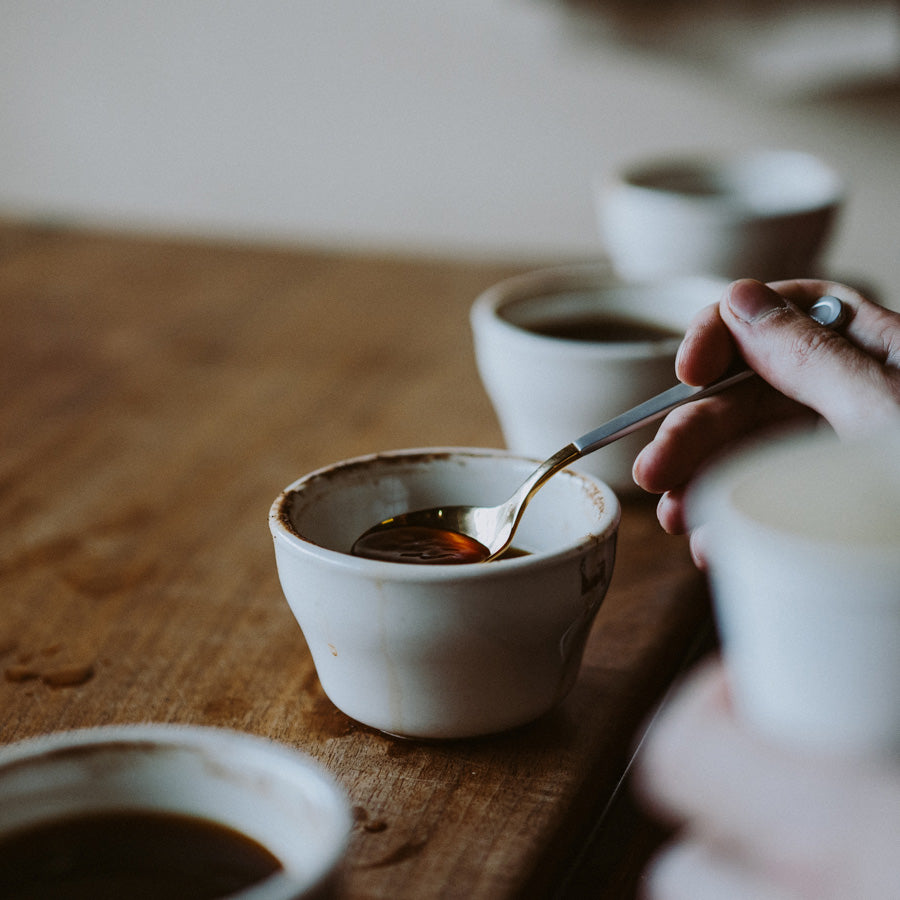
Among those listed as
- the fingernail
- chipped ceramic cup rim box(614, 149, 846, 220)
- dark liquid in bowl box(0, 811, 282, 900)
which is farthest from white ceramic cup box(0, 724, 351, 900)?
chipped ceramic cup rim box(614, 149, 846, 220)

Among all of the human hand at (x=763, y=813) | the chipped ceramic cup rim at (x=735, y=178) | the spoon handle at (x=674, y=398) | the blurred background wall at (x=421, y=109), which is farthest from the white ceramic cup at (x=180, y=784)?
the blurred background wall at (x=421, y=109)

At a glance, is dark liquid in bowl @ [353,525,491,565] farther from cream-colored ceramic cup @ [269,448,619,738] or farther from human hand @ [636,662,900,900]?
human hand @ [636,662,900,900]

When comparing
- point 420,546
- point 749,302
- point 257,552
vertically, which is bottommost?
point 257,552

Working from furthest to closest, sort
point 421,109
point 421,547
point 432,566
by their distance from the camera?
point 421,109, point 421,547, point 432,566

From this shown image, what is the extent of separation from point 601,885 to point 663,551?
32 cm

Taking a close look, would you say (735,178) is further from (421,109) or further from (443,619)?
(421,109)

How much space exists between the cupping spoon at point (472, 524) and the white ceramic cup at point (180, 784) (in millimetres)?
216

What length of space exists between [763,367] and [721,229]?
0.48 m

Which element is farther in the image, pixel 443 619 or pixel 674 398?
pixel 674 398

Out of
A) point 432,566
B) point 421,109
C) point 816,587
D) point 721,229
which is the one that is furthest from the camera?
point 421,109

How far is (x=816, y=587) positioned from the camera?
0.30 m

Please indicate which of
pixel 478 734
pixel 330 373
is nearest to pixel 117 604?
pixel 478 734

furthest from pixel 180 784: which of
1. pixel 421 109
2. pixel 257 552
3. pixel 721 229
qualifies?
pixel 421 109

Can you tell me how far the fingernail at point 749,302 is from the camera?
2.49 feet
